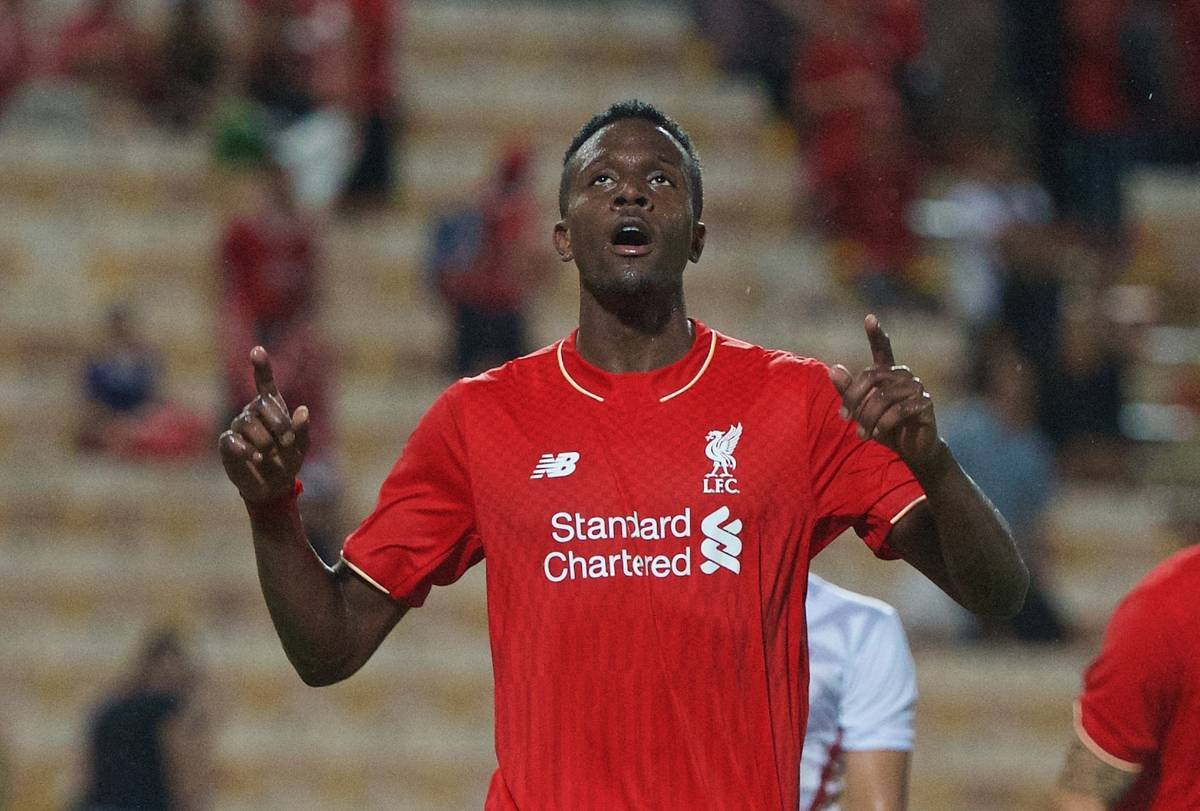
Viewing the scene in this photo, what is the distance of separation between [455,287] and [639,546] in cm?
721

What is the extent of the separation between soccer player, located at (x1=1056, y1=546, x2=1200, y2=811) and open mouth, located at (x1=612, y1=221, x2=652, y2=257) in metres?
1.11

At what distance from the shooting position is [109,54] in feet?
40.4

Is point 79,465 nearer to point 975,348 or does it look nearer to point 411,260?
point 411,260

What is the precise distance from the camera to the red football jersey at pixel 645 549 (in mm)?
3709

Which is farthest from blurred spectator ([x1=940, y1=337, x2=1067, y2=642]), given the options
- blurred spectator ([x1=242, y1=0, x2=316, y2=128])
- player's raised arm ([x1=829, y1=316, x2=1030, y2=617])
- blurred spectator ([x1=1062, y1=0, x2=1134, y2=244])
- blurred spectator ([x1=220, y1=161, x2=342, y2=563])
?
player's raised arm ([x1=829, y1=316, x2=1030, y2=617])

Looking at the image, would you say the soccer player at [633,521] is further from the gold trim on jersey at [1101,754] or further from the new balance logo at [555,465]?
the gold trim on jersey at [1101,754]

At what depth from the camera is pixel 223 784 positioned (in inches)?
393

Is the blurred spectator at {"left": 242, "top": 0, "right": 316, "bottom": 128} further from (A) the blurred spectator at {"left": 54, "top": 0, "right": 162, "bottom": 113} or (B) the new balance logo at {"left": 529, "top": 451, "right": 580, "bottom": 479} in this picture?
(B) the new balance logo at {"left": 529, "top": 451, "right": 580, "bottom": 479}

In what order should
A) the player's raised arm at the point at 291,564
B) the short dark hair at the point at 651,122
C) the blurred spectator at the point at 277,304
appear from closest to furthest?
the player's raised arm at the point at 291,564 → the short dark hair at the point at 651,122 → the blurred spectator at the point at 277,304

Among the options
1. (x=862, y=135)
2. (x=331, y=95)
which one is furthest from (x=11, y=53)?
(x=862, y=135)

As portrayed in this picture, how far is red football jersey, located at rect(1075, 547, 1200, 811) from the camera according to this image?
411 centimetres

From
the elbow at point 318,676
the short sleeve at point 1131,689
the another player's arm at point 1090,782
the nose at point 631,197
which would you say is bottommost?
the another player's arm at point 1090,782

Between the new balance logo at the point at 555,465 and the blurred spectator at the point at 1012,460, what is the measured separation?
6259mm

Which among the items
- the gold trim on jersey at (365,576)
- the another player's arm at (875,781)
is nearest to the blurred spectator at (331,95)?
the another player's arm at (875,781)
